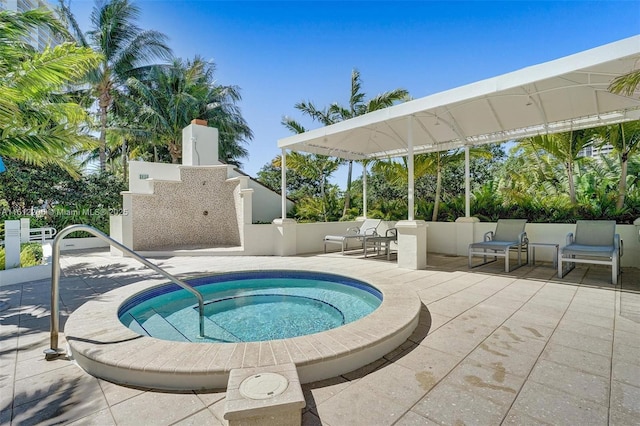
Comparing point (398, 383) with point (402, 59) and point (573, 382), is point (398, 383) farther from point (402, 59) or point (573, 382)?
point (402, 59)

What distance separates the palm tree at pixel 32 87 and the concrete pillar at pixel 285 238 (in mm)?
5676

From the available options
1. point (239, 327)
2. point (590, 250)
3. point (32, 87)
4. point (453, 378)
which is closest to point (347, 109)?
point (590, 250)

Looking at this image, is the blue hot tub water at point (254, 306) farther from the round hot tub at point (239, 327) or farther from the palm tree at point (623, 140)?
the palm tree at point (623, 140)

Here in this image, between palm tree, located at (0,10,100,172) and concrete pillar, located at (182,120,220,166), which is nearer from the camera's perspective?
palm tree, located at (0,10,100,172)

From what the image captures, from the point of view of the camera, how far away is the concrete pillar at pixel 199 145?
40.7 feet

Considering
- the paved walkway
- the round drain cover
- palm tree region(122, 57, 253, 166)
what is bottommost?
the paved walkway

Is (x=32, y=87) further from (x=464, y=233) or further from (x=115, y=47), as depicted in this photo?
(x=115, y=47)

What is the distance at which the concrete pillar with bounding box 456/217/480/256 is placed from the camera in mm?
9555

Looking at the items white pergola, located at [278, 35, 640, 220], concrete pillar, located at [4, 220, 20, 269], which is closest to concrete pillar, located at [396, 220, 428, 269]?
white pergola, located at [278, 35, 640, 220]

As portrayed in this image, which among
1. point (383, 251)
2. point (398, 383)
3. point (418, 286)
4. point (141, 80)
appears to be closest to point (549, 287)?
point (418, 286)

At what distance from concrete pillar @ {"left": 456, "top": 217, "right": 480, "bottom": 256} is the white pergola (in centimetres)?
24

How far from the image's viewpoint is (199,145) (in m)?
12.5

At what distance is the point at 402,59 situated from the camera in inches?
476

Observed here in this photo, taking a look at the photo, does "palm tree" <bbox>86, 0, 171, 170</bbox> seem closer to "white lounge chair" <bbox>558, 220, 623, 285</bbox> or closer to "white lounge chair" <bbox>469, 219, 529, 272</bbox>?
"white lounge chair" <bbox>469, 219, 529, 272</bbox>
